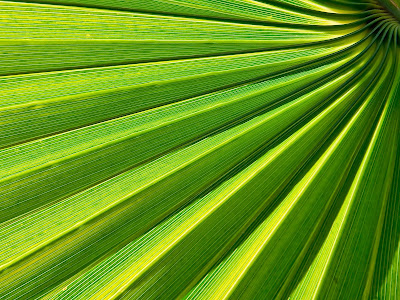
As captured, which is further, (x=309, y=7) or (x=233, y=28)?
(x=309, y=7)

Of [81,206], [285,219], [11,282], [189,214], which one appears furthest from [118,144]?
[285,219]

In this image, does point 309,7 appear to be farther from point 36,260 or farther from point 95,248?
point 36,260

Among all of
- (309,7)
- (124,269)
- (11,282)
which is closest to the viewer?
(11,282)

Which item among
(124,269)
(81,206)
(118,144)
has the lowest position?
(124,269)

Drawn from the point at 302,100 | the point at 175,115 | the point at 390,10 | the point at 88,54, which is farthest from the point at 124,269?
the point at 390,10

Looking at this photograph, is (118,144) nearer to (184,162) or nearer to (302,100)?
(184,162)

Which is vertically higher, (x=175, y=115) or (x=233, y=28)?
(x=233, y=28)

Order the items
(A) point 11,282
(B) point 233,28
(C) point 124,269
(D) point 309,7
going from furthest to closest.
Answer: (D) point 309,7
(B) point 233,28
(C) point 124,269
(A) point 11,282
